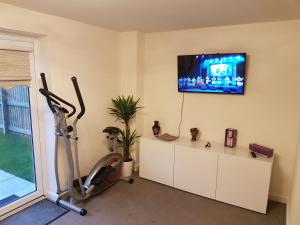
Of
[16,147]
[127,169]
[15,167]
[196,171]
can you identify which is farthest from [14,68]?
[196,171]

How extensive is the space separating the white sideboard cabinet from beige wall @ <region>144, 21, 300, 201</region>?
34cm

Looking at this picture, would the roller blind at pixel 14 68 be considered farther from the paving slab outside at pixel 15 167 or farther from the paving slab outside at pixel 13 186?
the paving slab outside at pixel 13 186

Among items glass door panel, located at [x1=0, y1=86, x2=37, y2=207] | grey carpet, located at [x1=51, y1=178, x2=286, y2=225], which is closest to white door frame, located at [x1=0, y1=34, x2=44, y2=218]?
glass door panel, located at [x1=0, y1=86, x2=37, y2=207]

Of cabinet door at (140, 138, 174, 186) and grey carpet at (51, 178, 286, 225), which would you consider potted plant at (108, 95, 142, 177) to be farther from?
grey carpet at (51, 178, 286, 225)

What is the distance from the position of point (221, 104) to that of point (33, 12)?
2.61m

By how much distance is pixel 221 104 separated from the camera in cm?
324

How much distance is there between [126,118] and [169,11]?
1.78 metres

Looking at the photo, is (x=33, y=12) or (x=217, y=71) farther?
(x=217, y=71)

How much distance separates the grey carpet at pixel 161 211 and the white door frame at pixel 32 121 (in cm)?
56

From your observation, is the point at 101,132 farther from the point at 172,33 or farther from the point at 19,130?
the point at 172,33

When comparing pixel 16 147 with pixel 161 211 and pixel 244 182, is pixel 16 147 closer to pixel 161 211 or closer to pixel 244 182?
pixel 161 211

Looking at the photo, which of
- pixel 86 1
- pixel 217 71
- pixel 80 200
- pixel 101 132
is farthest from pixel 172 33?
pixel 80 200

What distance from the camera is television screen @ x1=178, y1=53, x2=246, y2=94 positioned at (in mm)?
2955

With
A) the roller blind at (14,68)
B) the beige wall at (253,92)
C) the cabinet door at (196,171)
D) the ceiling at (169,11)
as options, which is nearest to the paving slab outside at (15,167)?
the roller blind at (14,68)
